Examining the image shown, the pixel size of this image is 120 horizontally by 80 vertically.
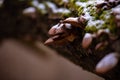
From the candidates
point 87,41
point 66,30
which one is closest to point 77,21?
point 66,30

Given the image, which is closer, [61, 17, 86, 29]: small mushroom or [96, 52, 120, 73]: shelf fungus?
[96, 52, 120, 73]: shelf fungus

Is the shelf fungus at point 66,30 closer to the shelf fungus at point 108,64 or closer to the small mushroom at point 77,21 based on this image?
the small mushroom at point 77,21

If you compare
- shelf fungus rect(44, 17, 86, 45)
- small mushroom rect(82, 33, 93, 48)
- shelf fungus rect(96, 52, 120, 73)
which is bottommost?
shelf fungus rect(96, 52, 120, 73)

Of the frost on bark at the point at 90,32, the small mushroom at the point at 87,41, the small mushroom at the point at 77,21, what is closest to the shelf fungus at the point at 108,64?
the frost on bark at the point at 90,32

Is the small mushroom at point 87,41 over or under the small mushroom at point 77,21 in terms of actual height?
under

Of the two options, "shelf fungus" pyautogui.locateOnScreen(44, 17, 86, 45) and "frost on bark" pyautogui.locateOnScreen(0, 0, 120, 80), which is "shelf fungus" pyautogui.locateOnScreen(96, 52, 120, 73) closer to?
"frost on bark" pyautogui.locateOnScreen(0, 0, 120, 80)

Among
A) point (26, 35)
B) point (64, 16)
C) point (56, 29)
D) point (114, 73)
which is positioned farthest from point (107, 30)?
point (26, 35)

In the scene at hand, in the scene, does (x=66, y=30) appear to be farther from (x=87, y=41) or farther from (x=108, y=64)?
(x=108, y=64)

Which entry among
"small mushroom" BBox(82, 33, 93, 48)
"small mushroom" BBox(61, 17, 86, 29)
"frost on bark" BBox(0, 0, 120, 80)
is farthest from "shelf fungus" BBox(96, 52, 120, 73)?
"small mushroom" BBox(61, 17, 86, 29)

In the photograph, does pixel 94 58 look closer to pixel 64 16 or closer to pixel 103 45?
pixel 103 45
